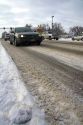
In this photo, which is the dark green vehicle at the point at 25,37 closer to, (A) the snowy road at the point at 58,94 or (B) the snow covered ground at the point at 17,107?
(A) the snowy road at the point at 58,94

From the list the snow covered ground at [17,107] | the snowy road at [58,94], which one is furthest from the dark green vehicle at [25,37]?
the snow covered ground at [17,107]

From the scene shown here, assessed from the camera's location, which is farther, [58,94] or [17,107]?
[58,94]

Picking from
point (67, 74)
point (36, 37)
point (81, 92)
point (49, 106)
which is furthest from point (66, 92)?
point (36, 37)

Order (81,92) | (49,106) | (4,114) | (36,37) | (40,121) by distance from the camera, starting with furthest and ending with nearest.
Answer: (36,37) < (81,92) < (49,106) < (4,114) < (40,121)

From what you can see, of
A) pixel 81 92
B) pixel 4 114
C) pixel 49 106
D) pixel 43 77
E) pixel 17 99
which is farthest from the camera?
pixel 43 77

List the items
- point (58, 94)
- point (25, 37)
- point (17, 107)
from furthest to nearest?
point (25, 37), point (58, 94), point (17, 107)

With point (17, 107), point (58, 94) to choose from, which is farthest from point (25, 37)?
point (17, 107)

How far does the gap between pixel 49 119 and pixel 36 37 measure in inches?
806

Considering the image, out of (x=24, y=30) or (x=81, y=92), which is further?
(x=24, y=30)

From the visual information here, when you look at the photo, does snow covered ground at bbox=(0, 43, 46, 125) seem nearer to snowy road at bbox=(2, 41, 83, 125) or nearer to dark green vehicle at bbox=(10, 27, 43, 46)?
snowy road at bbox=(2, 41, 83, 125)

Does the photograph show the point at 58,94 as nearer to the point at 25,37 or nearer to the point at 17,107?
the point at 17,107

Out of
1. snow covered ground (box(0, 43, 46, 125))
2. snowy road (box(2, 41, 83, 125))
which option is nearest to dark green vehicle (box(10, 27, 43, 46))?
snowy road (box(2, 41, 83, 125))

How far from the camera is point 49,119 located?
157 inches

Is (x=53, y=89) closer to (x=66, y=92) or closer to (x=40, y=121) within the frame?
(x=66, y=92)
